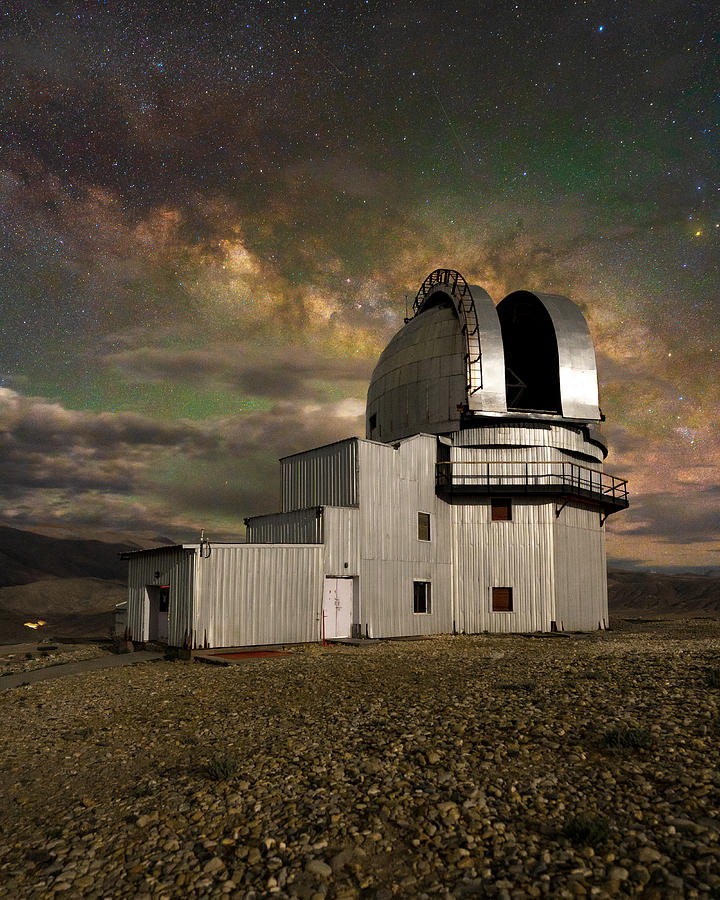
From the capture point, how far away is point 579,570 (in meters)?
28.9

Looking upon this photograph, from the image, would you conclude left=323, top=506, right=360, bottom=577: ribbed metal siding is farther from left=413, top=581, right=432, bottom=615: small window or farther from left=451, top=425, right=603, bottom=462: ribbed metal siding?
left=451, top=425, right=603, bottom=462: ribbed metal siding

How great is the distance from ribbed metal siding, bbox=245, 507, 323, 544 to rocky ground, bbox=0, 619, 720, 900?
11.0 metres

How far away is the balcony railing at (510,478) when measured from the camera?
27328 mm

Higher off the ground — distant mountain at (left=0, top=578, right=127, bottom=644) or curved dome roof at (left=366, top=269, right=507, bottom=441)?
curved dome roof at (left=366, top=269, right=507, bottom=441)

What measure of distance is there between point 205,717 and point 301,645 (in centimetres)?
1098

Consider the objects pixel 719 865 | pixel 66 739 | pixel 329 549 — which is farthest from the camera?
Result: pixel 329 549

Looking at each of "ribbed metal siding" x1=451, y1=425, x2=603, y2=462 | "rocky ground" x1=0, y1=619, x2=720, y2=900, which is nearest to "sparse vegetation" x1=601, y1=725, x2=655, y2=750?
"rocky ground" x1=0, y1=619, x2=720, y2=900

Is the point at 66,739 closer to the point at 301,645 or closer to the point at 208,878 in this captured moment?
the point at 208,878

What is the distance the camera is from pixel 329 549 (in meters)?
22.7

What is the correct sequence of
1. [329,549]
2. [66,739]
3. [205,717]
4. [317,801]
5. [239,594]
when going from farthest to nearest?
[329,549]
[239,594]
[205,717]
[66,739]
[317,801]

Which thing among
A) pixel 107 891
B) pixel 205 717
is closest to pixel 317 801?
pixel 107 891

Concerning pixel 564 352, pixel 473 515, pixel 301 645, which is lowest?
pixel 301 645

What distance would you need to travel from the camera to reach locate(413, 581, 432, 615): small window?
2577cm

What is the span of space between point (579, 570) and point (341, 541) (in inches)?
484
